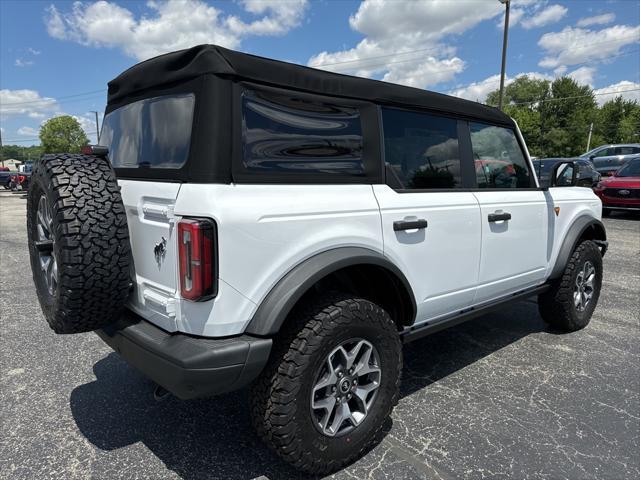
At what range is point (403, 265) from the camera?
241 centimetres

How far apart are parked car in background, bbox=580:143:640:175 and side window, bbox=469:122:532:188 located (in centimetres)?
1687

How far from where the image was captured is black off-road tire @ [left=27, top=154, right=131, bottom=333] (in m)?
1.88

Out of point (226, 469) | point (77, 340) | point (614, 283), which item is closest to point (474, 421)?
point (226, 469)

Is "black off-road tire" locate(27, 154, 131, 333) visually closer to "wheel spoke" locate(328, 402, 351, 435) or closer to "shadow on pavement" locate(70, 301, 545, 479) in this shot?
"shadow on pavement" locate(70, 301, 545, 479)

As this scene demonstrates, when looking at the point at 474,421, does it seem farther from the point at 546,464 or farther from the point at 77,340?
the point at 77,340

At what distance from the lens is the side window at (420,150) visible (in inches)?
100.0

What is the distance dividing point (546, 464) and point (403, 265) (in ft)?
4.16

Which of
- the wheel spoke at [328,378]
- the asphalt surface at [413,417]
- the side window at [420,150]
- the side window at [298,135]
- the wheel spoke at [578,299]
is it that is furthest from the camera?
the wheel spoke at [578,299]

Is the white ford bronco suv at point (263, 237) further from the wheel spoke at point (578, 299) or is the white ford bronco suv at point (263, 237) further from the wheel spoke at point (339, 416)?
the wheel spoke at point (578, 299)

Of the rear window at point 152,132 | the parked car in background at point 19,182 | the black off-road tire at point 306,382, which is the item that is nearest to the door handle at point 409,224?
the black off-road tire at point 306,382

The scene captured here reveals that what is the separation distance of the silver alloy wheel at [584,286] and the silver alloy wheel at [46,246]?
4.07 m

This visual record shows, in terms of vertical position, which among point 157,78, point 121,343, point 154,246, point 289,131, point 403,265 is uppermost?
point 157,78

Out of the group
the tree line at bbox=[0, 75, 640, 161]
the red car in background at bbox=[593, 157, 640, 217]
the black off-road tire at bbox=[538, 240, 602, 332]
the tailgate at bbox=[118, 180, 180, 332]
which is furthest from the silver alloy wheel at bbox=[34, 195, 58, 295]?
the tree line at bbox=[0, 75, 640, 161]

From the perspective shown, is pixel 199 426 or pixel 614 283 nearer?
pixel 199 426
